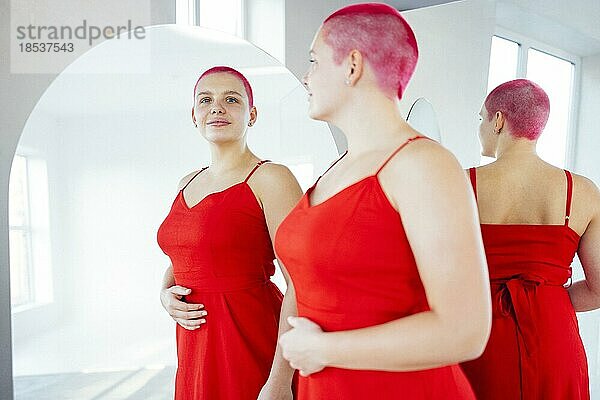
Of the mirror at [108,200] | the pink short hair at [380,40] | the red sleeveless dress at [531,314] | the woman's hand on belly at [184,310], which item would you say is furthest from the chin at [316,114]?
the mirror at [108,200]

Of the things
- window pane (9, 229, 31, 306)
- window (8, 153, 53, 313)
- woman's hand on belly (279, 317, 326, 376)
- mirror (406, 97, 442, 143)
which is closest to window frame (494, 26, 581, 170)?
mirror (406, 97, 442, 143)

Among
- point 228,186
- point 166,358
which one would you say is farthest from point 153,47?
point 166,358

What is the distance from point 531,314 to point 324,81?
81 centimetres

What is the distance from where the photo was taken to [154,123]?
2.15 meters

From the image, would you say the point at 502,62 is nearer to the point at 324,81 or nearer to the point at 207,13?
the point at 324,81

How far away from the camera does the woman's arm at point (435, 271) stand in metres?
0.96

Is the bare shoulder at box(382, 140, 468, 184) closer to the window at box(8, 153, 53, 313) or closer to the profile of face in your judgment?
the profile of face

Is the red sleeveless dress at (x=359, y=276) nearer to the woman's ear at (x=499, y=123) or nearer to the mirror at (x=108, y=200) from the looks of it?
the woman's ear at (x=499, y=123)

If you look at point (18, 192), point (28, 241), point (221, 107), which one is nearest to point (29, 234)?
point (28, 241)

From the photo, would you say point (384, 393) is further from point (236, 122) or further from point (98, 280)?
point (98, 280)

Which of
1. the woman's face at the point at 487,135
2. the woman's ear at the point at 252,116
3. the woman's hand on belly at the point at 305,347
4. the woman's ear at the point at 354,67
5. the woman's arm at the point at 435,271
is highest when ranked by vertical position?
the woman's ear at the point at 354,67

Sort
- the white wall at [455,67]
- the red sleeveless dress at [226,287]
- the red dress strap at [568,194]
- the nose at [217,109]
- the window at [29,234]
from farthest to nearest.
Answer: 1. the window at [29,234]
2. the white wall at [455,67]
3. the nose at [217,109]
4. the red sleeveless dress at [226,287]
5. the red dress strap at [568,194]

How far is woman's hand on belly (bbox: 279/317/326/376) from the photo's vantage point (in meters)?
1.10

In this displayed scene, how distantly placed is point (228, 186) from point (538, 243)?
2.58 ft
